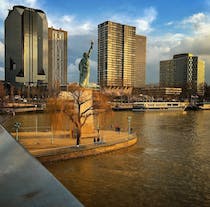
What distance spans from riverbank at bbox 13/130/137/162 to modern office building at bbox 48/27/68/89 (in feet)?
490

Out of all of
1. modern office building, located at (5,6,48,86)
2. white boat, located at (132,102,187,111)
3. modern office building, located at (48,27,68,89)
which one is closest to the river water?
white boat, located at (132,102,187,111)

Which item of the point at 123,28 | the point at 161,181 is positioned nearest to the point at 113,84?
the point at 123,28

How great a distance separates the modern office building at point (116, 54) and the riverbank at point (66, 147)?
406 ft

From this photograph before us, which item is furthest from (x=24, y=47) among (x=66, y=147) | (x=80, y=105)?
(x=66, y=147)

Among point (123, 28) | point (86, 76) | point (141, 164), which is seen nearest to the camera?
point (141, 164)

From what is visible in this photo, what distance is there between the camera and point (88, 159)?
18.1 metres

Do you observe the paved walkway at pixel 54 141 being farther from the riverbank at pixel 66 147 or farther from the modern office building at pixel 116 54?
the modern office building at pixel 116 54

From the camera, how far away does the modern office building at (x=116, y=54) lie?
152 metres

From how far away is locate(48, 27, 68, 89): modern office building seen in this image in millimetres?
174375

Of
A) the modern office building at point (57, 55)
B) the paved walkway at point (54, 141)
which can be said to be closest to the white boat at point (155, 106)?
the paved walkway at point (54, 141)

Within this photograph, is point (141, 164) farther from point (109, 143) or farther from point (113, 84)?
point (113, 84)

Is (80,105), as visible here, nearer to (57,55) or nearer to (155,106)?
(155,106)

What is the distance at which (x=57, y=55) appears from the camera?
593 feet

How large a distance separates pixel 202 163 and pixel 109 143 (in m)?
6.53
